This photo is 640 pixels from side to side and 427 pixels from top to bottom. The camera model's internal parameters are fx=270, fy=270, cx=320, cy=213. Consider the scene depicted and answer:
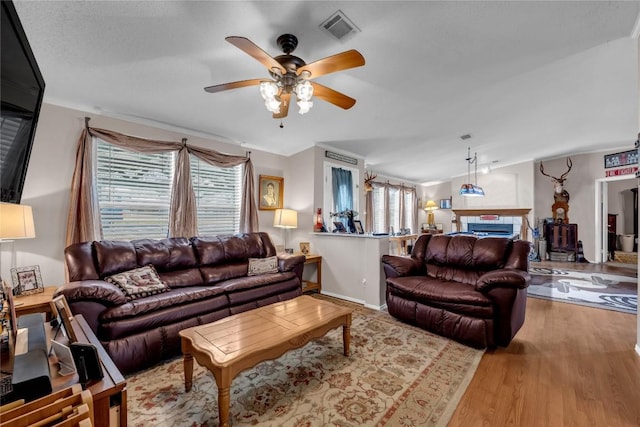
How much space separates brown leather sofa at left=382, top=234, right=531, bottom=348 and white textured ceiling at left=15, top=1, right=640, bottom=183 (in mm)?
1881

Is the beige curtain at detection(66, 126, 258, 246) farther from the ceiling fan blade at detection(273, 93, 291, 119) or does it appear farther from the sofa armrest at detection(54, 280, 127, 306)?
the ceiling fan blade at detection(273, 93, 291, 119)

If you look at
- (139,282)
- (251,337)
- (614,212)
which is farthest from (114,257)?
(614,212)

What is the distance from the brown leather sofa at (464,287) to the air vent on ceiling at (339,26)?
8.14 ft

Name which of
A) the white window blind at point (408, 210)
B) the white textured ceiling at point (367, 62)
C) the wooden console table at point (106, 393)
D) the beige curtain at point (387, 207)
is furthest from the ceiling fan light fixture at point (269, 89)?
the white window blind at point (408, 210)

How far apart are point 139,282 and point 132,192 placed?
1267mm

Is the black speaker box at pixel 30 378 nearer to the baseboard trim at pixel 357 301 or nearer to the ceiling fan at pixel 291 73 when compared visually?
the ceiling fan at pixel 291 73

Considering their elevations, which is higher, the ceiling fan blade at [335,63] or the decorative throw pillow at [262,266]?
the ceiling fan blade at [335,63]

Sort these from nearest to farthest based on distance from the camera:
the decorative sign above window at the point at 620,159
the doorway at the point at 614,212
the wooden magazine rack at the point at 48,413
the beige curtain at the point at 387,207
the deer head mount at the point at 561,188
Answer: the wooden magazine rack at the point at 48,413 < the decorative sign above window at the point at 620,159 < the beige curtain at the point at 387,207 < the doorway at the point at 614,212 < the deer head mount at the point at 561,188

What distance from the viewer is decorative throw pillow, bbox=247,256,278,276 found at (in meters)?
3.51

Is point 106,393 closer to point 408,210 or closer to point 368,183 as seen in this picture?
point 368,183

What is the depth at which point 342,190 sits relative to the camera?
5.11 meters

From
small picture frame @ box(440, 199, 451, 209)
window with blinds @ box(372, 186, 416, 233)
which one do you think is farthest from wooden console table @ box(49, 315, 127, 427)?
small picture frame @ box(440, 199, 451, 209)

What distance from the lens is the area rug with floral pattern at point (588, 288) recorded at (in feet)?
12.7

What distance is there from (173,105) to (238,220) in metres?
1.88
